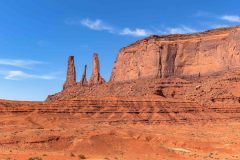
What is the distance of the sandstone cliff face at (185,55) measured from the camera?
93438 mm

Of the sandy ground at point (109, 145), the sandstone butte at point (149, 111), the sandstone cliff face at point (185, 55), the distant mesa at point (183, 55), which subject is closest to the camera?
the sandy ground at point (109, 145)

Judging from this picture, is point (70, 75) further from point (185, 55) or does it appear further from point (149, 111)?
point (149, 111)

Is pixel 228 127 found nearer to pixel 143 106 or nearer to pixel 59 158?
pixel 143 106

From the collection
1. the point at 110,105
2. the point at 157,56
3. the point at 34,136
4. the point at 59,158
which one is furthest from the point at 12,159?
the point at 157,56

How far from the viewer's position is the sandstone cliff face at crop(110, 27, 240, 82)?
3679 inches

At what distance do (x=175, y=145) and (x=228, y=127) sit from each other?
2048 cm

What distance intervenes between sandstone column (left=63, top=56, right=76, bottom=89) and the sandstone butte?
0.63 ft

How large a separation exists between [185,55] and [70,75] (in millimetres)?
42671

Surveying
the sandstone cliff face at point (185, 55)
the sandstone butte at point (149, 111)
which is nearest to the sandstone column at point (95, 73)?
the sandstone butte at point (149, 111)

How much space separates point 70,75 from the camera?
5133 inches

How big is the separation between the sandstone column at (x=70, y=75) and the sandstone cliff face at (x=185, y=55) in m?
20.0

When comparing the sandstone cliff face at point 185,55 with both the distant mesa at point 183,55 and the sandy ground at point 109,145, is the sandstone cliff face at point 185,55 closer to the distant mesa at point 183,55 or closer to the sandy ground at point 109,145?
the distant mesa at point 183,55

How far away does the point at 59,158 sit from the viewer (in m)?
27.6

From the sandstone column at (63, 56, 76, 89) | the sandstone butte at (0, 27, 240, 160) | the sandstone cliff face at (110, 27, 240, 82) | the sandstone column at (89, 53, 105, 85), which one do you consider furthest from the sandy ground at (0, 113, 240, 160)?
the sandstone column at (63, 56, 76, 89)
